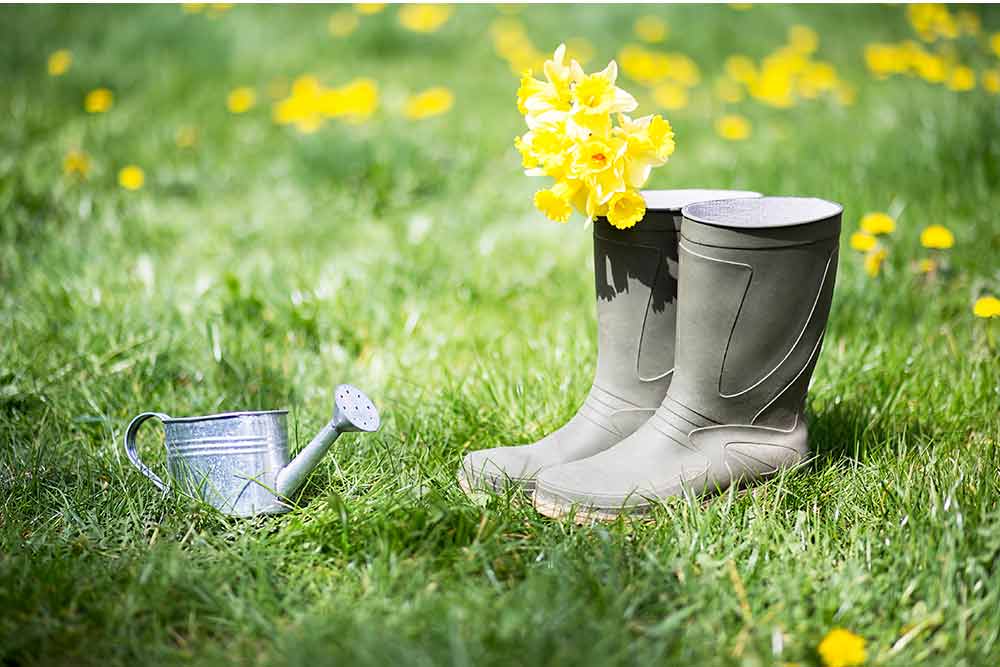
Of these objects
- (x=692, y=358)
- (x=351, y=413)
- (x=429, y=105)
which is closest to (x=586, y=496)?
(x=692, y=358)

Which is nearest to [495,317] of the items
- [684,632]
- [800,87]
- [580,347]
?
[580,347]

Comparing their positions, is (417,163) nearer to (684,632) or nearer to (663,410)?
(663,410)

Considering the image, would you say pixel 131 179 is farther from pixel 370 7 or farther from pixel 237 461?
pixel 370 7

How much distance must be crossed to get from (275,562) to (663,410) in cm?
69

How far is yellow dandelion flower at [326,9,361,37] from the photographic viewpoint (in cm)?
514

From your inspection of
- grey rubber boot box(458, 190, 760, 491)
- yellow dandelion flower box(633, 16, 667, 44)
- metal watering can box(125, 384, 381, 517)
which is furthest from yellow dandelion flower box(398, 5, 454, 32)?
metal watering can box(125, 384, 381, 517)

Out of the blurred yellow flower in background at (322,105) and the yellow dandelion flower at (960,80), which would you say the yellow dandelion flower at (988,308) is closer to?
the yellow dandelion flower at (960,80)

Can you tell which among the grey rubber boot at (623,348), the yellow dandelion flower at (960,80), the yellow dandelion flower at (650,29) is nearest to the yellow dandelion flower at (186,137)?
the yellow dandelion flower at (650,29)

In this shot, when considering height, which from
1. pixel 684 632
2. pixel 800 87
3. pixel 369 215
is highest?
pixel 800 87

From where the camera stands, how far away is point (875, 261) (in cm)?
244

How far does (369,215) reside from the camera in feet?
11.1

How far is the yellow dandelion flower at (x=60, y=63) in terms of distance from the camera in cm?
393

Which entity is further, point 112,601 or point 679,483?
point 679,483

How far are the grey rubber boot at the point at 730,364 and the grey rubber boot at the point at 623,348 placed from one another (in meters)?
0.07
